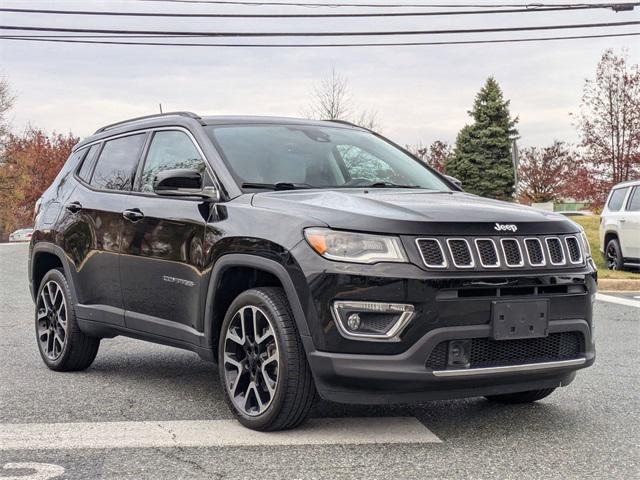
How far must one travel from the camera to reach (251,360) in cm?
465

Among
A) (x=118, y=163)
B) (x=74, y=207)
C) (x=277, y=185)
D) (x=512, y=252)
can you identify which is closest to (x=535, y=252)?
(x=512, y=252)

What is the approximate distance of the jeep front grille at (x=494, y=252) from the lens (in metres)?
4.15

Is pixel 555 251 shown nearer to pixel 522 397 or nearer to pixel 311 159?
pixel 522 397

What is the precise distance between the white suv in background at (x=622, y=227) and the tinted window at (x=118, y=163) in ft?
37.7

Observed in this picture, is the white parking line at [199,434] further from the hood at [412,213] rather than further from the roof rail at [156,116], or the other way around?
the roof rail at [156,116]

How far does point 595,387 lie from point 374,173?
215cm

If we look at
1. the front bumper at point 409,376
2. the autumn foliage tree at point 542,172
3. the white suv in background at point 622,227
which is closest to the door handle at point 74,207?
the front bumper at point 409,376

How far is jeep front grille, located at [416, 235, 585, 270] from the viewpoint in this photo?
4.15m

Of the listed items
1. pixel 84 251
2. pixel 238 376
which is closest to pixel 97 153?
pixel 84 251

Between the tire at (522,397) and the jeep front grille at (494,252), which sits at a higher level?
the jeep front grille at (494,252)

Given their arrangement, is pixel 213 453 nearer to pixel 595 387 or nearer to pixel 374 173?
pixel 374 173

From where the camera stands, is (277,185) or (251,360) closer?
(251,360)

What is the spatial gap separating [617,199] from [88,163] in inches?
484

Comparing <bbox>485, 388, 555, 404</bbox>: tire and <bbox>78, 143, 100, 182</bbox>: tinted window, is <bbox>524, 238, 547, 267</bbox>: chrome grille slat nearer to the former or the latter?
<bbox>485, 388, 555, 404</bbox>: tire
